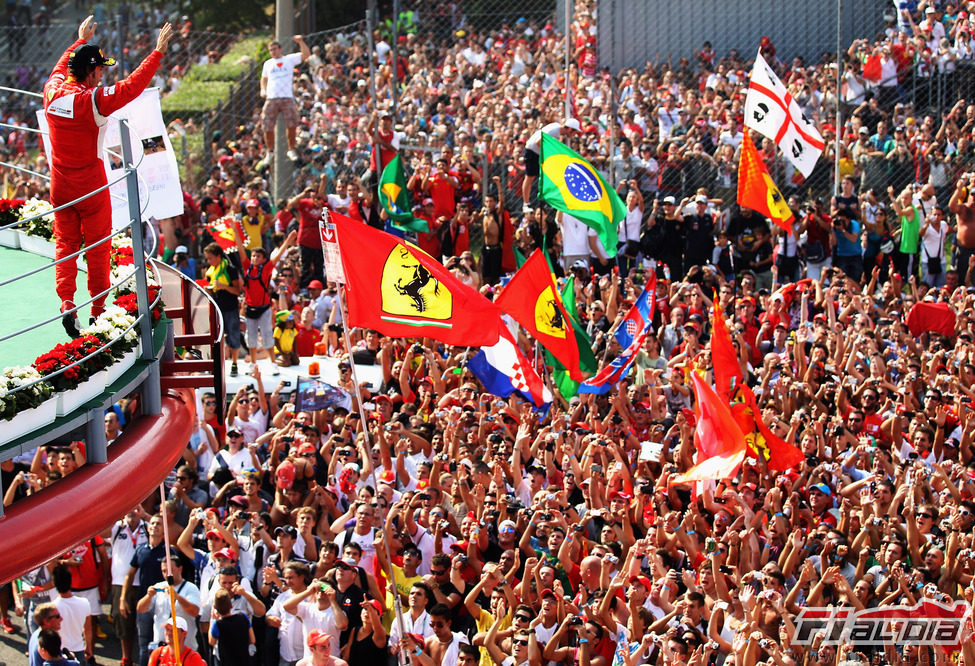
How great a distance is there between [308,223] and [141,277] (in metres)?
10.7

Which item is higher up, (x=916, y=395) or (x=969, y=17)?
(x=969, y=17)

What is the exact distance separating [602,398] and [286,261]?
17.4 feet

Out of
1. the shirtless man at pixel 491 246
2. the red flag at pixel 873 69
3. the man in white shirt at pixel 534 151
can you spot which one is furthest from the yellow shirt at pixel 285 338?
the red flag at pixel 873 69

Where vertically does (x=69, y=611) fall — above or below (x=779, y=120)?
below

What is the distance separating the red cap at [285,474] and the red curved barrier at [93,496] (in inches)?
195

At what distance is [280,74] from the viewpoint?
746 inches

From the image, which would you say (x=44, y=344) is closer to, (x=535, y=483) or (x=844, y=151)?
(x=535, y=483)

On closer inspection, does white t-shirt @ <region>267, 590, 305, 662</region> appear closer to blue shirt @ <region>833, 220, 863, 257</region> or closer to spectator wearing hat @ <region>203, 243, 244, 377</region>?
spectator wearing hat @ <region>203, 243, 244, 377</region>

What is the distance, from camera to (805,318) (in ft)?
52.6

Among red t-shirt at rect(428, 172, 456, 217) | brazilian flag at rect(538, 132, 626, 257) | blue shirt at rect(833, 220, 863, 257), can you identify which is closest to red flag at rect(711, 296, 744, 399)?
brazilian flag at rect(538, 132, 626, 257)

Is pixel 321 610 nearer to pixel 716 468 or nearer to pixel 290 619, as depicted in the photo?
pixel 290 619

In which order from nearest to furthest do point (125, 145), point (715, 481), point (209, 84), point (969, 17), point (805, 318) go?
point (125, 145)
point (715, 481)
point (805, 318)
point (969, 17)
point (209, 84)

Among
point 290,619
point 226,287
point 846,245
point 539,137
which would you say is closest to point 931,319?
point 846,245

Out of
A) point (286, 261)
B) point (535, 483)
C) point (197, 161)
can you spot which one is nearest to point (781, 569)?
point (535, 483)
